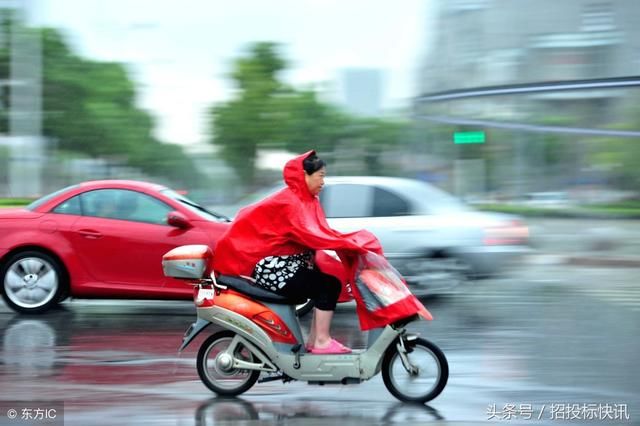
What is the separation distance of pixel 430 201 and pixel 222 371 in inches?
228

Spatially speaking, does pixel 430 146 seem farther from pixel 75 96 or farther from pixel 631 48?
pixel 75 96

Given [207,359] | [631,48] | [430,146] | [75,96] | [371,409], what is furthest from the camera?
[75,96]

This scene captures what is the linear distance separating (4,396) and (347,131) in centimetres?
3656

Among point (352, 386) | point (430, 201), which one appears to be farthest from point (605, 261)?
point (352, 386)

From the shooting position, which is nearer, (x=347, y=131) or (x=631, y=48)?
(x=631, y=48)

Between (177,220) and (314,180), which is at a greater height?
(314,180)

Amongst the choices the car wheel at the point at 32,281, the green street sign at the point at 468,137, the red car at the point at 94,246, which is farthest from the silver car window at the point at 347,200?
the green street sign at the point at 468,137

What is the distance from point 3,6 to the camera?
3912 cm

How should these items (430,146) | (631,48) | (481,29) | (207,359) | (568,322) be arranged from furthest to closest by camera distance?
(430,146) < (481,29) < (631,48) < (568,322) < (207,359)

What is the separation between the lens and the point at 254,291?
660cm

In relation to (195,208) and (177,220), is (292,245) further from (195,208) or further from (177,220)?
(195,208)

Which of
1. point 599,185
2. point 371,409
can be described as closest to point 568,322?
point 371,409

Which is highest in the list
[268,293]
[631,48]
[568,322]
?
[631,48]

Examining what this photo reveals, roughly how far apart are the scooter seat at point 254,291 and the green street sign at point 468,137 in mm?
22553
